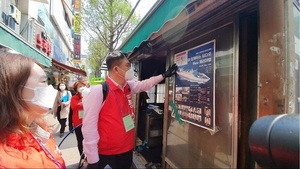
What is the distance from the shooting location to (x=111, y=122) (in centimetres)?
229

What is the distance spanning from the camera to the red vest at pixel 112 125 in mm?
2285

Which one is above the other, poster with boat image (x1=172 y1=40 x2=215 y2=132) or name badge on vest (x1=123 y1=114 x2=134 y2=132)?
poster with boat image (x1=172 y1=40 x2=215 y2=132)

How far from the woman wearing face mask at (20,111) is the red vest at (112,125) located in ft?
3.54

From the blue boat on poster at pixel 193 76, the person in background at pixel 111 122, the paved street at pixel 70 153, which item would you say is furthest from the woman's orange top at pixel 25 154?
the paved street at pixel 70 153

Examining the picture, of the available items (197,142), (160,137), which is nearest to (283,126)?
(197,142)

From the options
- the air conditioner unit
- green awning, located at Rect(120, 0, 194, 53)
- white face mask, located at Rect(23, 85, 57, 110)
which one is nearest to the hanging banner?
the air conditioner unit

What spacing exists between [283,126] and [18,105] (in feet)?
4.09

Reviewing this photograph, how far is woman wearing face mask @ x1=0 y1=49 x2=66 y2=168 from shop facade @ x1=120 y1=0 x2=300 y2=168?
1293mm

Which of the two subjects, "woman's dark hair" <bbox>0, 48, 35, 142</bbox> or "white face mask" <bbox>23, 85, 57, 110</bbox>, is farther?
"white face mask" <bbox>23, 85, 57, 110</bbox>

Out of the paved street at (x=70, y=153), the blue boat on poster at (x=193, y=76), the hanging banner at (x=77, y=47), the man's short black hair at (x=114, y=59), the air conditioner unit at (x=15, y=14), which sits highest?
the hanging banner at (x=77, y=47)

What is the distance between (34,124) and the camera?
4.24 ft

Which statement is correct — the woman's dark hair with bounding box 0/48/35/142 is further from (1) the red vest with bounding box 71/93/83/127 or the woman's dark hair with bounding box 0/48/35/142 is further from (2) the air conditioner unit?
(2) the air conditioner unit

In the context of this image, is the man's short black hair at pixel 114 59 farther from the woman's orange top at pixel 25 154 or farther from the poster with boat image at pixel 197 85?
the woman's orange top at pixel 25 154

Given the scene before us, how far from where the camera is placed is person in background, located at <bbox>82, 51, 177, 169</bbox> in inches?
82.8
